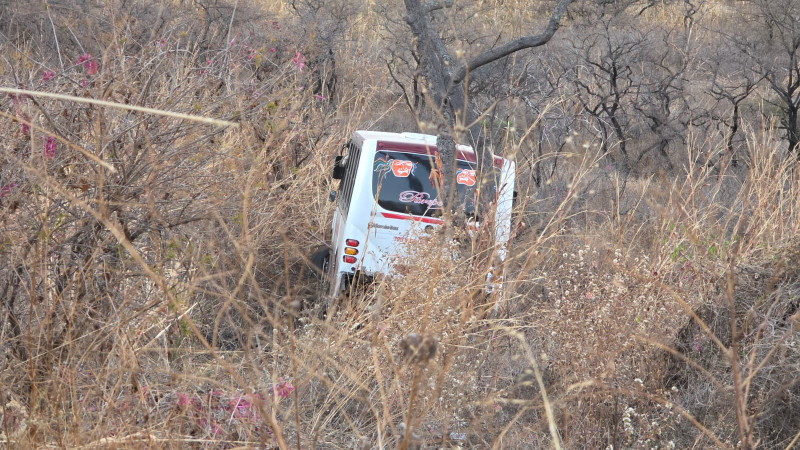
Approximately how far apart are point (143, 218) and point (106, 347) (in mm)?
736

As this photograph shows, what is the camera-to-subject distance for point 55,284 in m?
3.55

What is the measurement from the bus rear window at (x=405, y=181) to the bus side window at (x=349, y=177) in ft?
0.90

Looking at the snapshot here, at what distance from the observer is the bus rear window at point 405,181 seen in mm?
6383

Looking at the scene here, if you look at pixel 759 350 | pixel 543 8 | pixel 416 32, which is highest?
pixel 543 8

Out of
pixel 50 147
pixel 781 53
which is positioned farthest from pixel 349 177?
pixel 781 53

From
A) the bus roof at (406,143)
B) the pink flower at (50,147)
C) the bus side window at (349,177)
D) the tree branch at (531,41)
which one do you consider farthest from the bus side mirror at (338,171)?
the pink flower at (50,147)

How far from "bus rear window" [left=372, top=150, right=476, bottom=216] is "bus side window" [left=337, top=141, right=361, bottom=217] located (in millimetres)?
275

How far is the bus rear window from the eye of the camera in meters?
6.38

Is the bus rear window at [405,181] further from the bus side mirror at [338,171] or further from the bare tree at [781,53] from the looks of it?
the bare tree at [781,53]

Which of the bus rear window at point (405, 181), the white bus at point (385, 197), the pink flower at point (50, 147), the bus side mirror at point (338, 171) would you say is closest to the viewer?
the pink flower at point (50, 147)

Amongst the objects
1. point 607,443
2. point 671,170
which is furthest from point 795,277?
point 671,170

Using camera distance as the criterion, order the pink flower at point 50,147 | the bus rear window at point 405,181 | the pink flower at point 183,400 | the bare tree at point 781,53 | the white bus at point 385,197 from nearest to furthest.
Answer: the pink flower at point 183,400 → the pink flower at point 50,147 → the white bus at point 385,197 → the bus rear window at point 405,181 → the bare tree at point 781,53

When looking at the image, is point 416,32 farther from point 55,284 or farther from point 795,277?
point 55,284

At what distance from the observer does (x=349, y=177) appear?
279 inches
